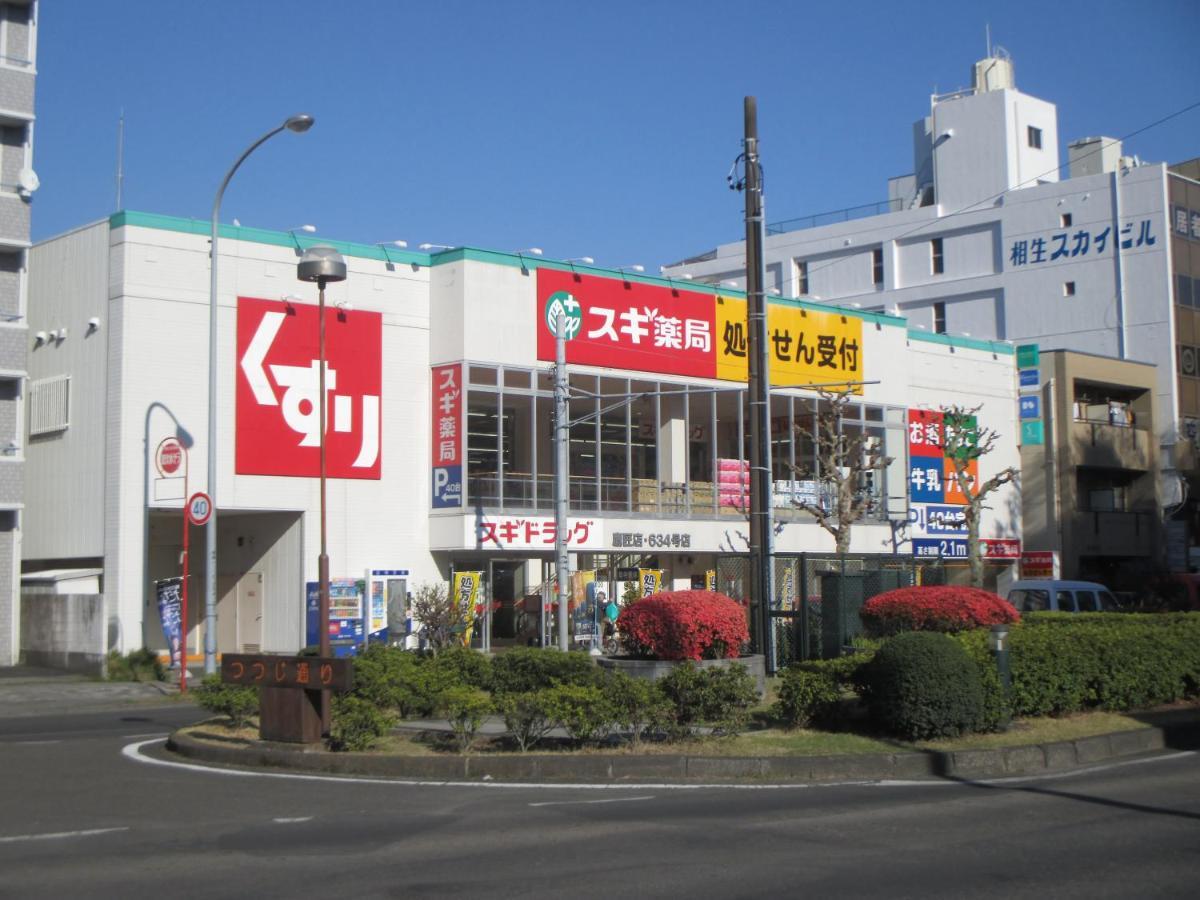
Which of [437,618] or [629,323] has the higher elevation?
[629,323]

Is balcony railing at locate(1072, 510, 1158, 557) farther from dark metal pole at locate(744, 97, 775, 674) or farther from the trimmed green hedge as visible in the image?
Answer: the trimmed green hedge

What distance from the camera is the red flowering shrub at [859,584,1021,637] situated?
17.7 metres

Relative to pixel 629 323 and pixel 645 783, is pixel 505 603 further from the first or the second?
pixel 645 783

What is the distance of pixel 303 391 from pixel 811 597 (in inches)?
566

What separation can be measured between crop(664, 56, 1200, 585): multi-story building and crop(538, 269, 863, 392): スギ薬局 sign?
39.6 ft

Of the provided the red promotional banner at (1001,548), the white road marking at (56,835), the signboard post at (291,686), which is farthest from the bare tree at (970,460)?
the white road marking at (56,835)

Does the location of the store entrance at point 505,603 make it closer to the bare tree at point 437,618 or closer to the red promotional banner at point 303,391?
the red promotional banner at point 303,391

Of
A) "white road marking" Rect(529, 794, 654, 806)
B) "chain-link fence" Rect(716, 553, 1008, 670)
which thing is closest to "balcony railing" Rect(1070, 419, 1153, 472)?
"chain-link fence" Rect(716, 553, 1008, 670)

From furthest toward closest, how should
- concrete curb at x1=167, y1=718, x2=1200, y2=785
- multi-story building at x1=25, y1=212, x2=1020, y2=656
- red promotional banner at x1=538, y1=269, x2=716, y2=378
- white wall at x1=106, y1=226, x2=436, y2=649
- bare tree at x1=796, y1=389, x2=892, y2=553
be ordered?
bare tree at x1=796, y1=389, x2=892, y2=553
red promotional banner at x1=538, y1=269, x2=716, y2=378
multi-story building at x1=25, y1=212, x2=1020, y2=656
white wall at x1=106, y1=226, x2=436, y2=649
concrete curb at x1=167, y1=718, x2=1200, y2=785

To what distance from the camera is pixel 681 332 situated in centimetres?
3909

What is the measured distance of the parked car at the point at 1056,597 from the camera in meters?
28.9

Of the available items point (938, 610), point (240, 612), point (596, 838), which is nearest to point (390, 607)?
point (240, 612)

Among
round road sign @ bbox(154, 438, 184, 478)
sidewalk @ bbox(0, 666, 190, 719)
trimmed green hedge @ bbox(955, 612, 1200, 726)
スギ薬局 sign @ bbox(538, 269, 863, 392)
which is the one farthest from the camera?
スギ薬局 sign @ bbox(538, 269, 863, 392)

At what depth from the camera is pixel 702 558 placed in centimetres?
4088
